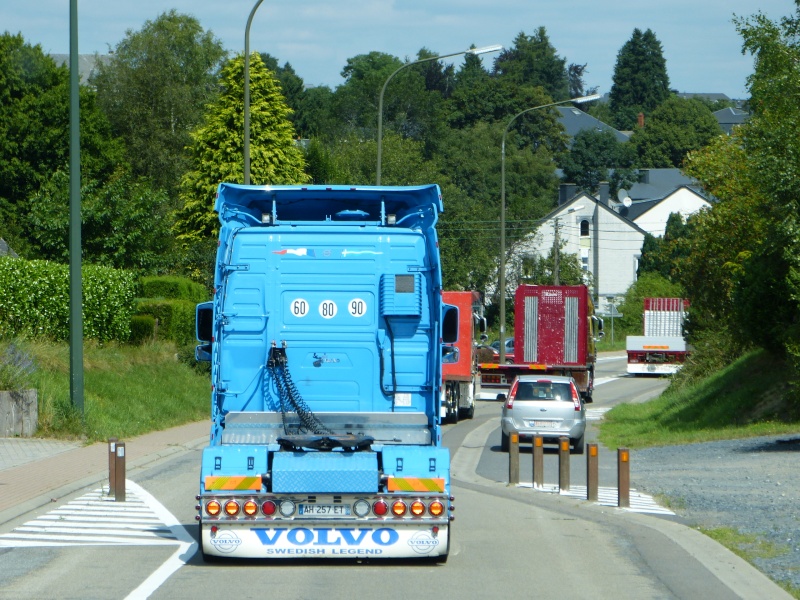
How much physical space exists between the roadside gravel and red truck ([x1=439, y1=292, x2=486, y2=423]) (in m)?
8.57

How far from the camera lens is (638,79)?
519 ft

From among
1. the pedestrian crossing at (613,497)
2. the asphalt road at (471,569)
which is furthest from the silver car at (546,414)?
the asphalt road at (471,569)

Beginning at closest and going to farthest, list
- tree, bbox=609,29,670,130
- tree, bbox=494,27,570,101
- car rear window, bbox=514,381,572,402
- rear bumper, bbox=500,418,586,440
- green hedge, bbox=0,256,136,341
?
rear bumper, bbox=500,418,586,440 → car rear window, bbox=514,381,572,402 → green hedge, bbox=0,256,136,341 → tree, bbox=494,27,570,101 → tree, bbox=609,29,670,130

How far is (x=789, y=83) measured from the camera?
935 inches

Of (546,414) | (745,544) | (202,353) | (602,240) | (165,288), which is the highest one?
(602,240)

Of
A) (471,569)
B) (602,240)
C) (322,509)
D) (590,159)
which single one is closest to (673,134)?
(590,159)

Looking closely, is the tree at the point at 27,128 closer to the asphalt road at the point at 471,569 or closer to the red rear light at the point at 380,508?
the asphalt road at the point at 471,569

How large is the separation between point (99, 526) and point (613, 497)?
21.7ft

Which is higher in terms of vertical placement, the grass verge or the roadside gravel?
the grass verge

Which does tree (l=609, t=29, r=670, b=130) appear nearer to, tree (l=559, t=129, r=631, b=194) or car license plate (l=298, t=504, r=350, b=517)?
tree (l=559, t=129, r=631, b=194)

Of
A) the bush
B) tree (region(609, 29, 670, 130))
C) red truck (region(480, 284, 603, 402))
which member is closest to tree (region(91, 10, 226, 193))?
red truck (region(480, 284, 603, 402))

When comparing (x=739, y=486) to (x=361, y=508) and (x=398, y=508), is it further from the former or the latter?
(x=361, y=508)

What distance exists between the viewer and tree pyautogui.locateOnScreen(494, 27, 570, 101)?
14662 cm

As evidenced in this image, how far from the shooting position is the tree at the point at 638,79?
156375 mm
